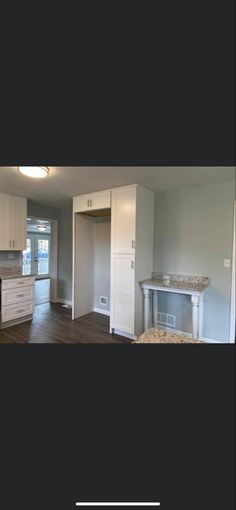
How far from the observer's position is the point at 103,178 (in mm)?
1643

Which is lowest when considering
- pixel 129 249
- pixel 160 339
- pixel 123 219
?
pixel 160 339

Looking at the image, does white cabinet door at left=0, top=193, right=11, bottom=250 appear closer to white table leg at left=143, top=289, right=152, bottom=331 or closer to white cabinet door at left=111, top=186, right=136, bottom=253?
white cabinet door at left=111, top=186, right=136, bottom=253

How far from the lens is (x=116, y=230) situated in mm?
2008

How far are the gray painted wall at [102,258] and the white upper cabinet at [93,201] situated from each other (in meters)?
0.51

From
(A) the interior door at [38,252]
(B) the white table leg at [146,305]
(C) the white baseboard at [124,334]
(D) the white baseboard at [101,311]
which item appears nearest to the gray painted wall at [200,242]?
(B) the white table leg at [146,305]

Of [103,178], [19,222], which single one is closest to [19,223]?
[19,222]

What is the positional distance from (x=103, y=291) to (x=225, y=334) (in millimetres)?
1801

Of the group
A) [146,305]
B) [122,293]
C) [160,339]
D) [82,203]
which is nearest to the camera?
[160,339]

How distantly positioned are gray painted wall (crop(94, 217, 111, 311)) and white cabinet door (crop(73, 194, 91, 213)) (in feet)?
1.62

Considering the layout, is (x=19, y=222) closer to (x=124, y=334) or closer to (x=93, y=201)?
(x=93, y=201)

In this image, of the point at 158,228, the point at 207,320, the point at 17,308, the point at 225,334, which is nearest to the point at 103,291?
the point at 17,308

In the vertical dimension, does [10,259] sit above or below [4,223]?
below

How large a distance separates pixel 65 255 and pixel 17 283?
1.11 m

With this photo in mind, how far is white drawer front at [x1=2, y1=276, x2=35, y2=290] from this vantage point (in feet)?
7.38
